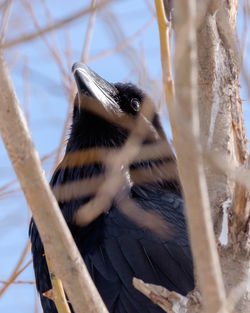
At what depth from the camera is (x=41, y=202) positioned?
1867 mm

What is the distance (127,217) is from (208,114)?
1279 mm

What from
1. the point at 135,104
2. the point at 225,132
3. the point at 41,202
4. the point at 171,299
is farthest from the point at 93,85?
the point at 41,202

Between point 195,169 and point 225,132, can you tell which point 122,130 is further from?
point 195,169

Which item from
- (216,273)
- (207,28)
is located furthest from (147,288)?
(207,28)

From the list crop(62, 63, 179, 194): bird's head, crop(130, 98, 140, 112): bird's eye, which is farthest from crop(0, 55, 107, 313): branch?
crop(130, 98, 140, 112): bird's eye

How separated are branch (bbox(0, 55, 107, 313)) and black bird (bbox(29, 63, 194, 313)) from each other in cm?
171

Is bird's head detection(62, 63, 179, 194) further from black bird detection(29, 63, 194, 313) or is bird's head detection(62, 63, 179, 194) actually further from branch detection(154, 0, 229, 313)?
branch detection(154, 0, 229, 313)

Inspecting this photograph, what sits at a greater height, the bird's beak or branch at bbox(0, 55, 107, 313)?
the bird's beak

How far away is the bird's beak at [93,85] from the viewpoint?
419cm

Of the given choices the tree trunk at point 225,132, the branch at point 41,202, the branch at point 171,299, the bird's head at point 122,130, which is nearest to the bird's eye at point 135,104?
the bird's head at point 122,130

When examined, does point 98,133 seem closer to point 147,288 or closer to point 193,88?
point 147,288

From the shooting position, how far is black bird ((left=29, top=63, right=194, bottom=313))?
366cm

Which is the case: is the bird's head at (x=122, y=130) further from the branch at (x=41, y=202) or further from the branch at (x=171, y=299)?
the branch at (x=41, y=202)

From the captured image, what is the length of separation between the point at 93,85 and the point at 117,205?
80 centimetres
